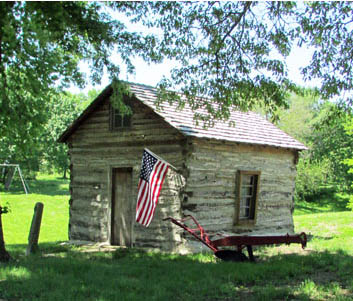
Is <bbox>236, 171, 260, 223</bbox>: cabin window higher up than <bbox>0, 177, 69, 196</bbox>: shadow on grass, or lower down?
higher up

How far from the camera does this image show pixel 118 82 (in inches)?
412

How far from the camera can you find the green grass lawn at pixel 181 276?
23.9ft

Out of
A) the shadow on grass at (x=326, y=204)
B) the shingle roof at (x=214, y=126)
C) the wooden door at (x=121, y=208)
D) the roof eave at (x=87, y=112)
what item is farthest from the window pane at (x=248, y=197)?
the shadow on grass at (x=326, y=204)

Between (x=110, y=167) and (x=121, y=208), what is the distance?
1.42m

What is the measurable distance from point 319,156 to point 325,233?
2663cm

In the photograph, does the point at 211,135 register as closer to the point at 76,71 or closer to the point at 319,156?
the point at 76,71

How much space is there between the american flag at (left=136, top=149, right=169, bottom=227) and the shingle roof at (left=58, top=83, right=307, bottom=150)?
1211mm

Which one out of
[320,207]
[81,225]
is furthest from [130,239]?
[320,207]

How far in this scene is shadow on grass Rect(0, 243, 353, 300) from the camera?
286 inches

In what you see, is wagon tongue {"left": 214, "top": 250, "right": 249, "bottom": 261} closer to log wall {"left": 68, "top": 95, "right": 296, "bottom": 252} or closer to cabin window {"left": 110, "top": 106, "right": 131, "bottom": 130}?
log wall {"left": 68, "top": 95, "right": 296, "bottom": 252}

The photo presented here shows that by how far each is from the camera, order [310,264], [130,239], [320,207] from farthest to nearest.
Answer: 1. [320,207]
2. [130,239]
3. [310,264]

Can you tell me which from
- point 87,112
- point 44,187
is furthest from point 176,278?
point 44,187

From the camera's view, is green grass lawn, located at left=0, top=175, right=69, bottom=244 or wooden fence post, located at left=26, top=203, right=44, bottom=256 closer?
wooden fence post, located at left=26, top=203, right=44, bottom=256

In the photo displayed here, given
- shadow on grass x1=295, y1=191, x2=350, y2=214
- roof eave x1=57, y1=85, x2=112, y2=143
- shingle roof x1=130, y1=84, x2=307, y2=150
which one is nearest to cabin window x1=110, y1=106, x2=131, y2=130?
roof eave x1=57, y1=85, x2=112, y2=143
